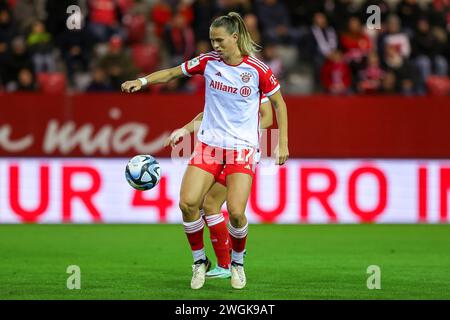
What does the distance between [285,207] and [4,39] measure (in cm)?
558

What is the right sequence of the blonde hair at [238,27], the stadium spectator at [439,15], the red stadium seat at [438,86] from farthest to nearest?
the stadium spectator at [439,15], the red stadium seat at [438,86], the blonde hair at [238,27]

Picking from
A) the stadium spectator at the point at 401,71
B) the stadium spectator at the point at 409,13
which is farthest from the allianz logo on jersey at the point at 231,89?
the stadium spectator at the point at 409,13

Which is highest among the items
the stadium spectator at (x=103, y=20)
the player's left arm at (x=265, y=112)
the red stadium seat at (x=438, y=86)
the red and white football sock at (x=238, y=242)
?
the stadium spectator at (x=103, y=20)

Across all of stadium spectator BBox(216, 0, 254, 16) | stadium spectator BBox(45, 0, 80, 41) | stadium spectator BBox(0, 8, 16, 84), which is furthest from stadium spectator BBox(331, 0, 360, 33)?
stadium spectator BBox(0, 8, 16, 84)

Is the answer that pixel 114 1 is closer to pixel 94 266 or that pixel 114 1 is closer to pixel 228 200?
pixel 94 266

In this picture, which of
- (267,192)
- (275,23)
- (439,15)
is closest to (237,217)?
(267,192)

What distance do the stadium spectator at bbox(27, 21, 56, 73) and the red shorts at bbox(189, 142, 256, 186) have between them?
28.4ft

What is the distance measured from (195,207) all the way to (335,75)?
29.4 ft

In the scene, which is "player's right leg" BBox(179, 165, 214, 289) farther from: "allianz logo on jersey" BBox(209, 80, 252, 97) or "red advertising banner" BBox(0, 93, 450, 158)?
"red advertising banner" BBox(0, 93, 450, 158)

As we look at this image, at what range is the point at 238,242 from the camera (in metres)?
9.70

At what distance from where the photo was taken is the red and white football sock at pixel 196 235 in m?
9.71

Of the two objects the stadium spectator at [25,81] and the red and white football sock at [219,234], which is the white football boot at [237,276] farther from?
the stadium spectator at [25,81]

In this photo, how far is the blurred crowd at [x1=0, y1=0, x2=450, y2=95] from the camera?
1783cm

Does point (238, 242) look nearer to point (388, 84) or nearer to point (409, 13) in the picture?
point (388, 84)
